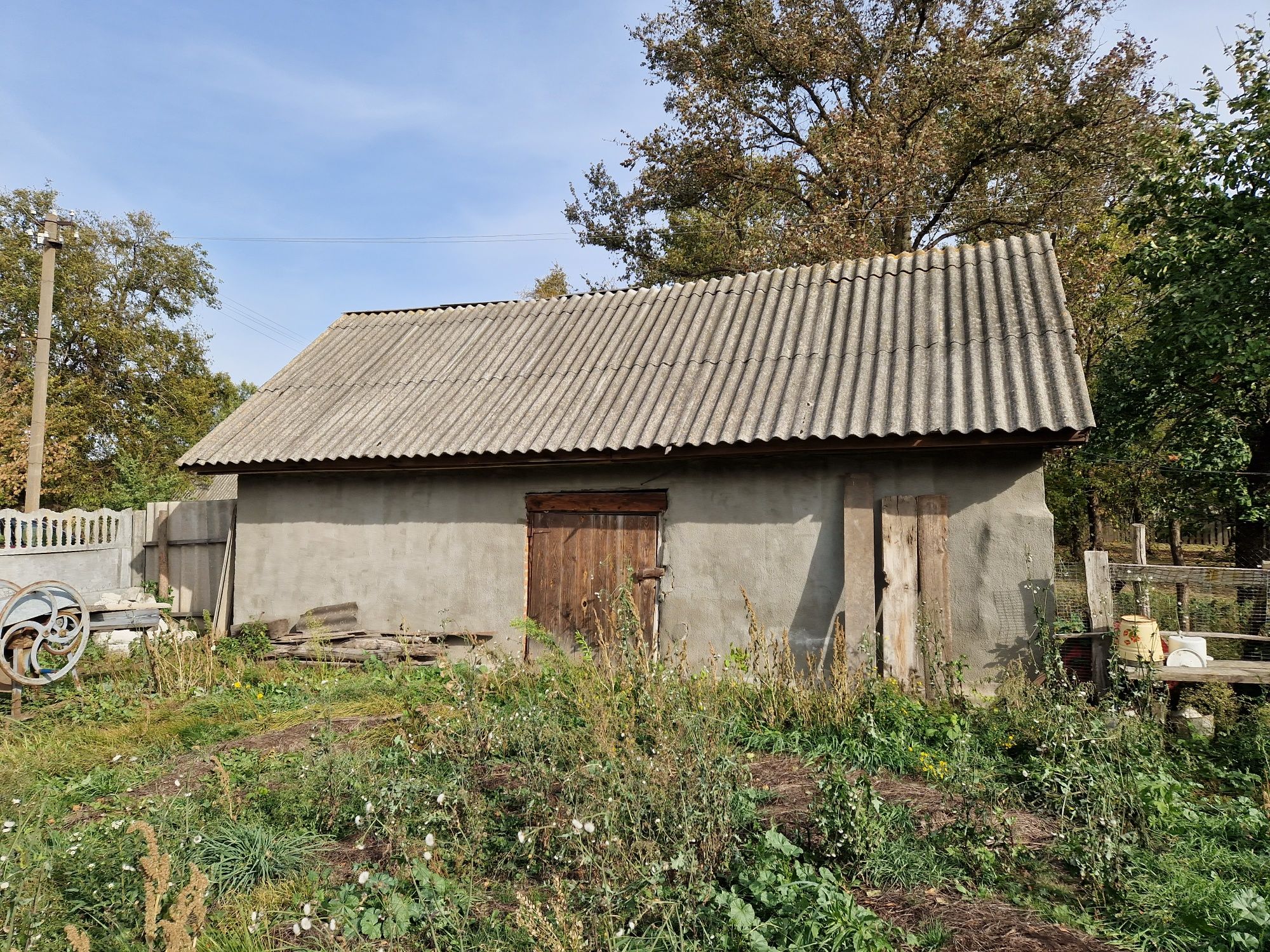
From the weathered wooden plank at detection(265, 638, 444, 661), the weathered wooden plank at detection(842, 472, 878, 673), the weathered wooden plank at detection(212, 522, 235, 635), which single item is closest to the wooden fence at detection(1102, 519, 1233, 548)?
the weathered wooden plank at detection(842, 472, 878, 673)

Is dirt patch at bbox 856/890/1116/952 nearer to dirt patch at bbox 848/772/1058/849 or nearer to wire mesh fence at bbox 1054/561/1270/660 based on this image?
dirt patch at bbox 848/772/1058/849

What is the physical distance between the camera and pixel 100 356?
26.7m

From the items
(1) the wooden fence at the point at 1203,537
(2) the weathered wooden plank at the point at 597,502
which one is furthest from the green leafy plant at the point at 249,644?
(1) the wooden fence at the point at 1203,537

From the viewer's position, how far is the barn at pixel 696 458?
6891 mm

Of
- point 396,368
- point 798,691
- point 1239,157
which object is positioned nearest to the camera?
point 798,691

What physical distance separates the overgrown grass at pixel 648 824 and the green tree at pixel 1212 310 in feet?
17.6

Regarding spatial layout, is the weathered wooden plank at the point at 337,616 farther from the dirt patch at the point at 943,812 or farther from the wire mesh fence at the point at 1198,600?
the wire mesh fence at the point at 1198,600

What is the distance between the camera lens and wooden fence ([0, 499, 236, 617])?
10750mm

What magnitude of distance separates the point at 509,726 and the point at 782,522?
3.47 m

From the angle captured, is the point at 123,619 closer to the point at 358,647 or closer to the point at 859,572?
the point at 358,647

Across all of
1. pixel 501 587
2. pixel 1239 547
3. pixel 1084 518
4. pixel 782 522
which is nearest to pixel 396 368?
pixel 501 587

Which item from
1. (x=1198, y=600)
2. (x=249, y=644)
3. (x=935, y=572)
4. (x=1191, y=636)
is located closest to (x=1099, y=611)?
(x=935, y=572)

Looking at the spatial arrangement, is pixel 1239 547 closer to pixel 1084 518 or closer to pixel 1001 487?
pixel 1001 487

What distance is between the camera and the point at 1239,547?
11148mm
